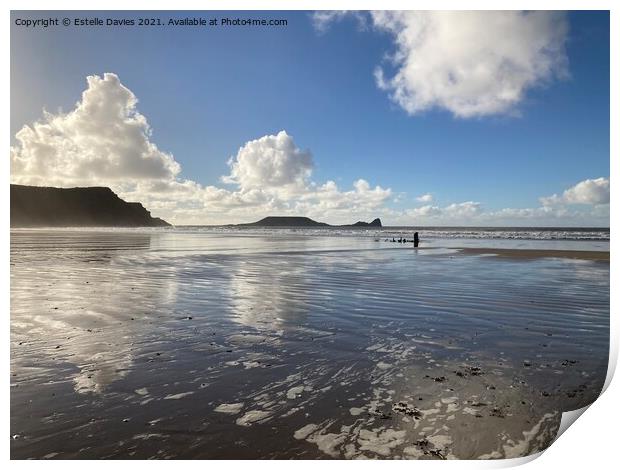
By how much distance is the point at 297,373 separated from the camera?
5648 millimetres

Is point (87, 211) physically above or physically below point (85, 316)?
above

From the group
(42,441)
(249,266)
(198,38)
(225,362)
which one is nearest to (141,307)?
(225,362)

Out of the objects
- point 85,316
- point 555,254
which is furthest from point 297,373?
point 555,254

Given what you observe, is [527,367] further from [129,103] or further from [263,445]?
[129,103]

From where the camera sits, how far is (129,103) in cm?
1052

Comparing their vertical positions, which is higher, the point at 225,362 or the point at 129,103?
the point at 129,103

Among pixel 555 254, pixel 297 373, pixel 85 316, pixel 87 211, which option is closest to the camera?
pixel 297 373

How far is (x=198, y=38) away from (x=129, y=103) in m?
2.94

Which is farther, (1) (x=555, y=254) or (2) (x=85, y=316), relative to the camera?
(1) (x=555, y=254)

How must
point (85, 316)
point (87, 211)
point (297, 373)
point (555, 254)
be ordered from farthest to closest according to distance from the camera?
1. point (87, 211)
2. point (555, 254)
3. point (85, 316)
4. point (297, 373)

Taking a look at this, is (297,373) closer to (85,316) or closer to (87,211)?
(85,316)

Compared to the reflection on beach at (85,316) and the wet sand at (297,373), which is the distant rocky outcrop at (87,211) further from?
the wet sand at (297,373)
